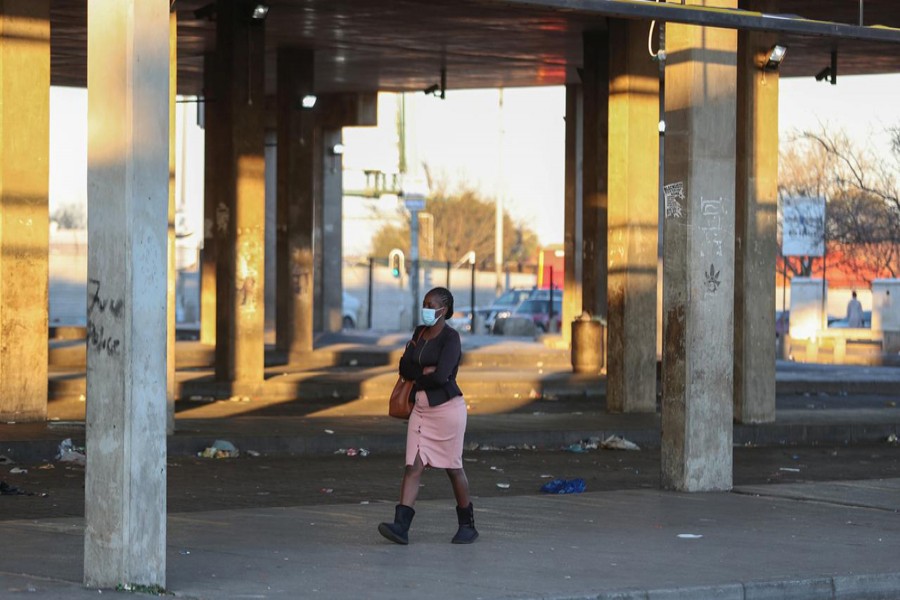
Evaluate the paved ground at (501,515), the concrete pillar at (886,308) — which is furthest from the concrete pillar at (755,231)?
the concrete pillar at (886,308)

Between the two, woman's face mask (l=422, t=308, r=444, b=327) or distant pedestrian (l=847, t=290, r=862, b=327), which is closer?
woman's face mask (l=422, t=308, r=444, b=327)

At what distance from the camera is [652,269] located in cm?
2055

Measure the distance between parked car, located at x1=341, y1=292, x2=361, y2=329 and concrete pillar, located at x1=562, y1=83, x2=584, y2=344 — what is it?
2342cm

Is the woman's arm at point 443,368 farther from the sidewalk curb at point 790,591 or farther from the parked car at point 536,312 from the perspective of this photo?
the parked car at point 536,312

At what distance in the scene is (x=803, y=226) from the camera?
125 feet

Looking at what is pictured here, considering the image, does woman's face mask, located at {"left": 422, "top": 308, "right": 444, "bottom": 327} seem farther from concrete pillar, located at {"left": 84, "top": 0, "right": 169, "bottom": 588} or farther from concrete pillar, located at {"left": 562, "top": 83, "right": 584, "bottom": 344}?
concrete pillar, located at {"left": 562, "top": 83, "right": 584, "bottom": 344}

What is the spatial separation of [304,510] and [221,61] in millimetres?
12826

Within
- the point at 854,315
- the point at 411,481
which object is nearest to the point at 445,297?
the point at 411,481

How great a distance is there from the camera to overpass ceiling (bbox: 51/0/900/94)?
24.2m

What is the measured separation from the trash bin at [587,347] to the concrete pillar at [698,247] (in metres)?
12.7

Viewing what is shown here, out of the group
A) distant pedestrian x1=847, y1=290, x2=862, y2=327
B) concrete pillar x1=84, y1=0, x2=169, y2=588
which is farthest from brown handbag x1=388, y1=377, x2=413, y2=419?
distant pedestrian x1=847, y1=290, x2=862, y2=327

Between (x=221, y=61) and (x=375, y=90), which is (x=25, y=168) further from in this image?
(x=375, y=90)

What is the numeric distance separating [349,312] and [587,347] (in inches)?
1226

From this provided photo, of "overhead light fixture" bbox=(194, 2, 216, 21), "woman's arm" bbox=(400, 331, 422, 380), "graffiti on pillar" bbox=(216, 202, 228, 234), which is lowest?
"woman's arm" bbox=(400, 331, 422, 380)
